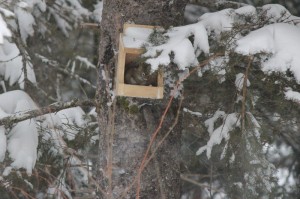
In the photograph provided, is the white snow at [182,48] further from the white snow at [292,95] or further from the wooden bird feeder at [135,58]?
the white snow at [292,95]

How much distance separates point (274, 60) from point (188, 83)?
2.59 ft

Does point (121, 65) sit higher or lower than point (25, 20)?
lower

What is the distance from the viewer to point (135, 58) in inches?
123

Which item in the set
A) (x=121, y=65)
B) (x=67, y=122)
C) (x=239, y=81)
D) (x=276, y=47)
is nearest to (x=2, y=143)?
(x=67, y=122)

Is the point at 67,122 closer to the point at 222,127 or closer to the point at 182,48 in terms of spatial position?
the point at 222,127

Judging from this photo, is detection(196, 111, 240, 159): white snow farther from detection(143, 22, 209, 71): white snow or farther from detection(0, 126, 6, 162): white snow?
detection(0, 126, 6, 162): white snow

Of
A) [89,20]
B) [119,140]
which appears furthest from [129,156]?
[89,20]

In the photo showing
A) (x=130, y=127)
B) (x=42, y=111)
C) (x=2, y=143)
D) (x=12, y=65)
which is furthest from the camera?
(x=12, y=65)

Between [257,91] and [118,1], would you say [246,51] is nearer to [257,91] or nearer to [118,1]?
[257,91]

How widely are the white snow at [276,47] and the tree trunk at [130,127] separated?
680mm

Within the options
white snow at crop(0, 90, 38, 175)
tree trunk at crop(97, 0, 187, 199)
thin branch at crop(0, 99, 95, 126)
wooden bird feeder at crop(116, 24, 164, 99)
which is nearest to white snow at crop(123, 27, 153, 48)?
wooden bird feeder at crop(116, 24, 164, 99)

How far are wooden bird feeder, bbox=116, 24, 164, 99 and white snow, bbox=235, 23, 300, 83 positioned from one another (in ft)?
1.79

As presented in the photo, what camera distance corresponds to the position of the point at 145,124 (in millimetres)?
3213

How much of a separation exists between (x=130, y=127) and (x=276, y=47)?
1.01 m
